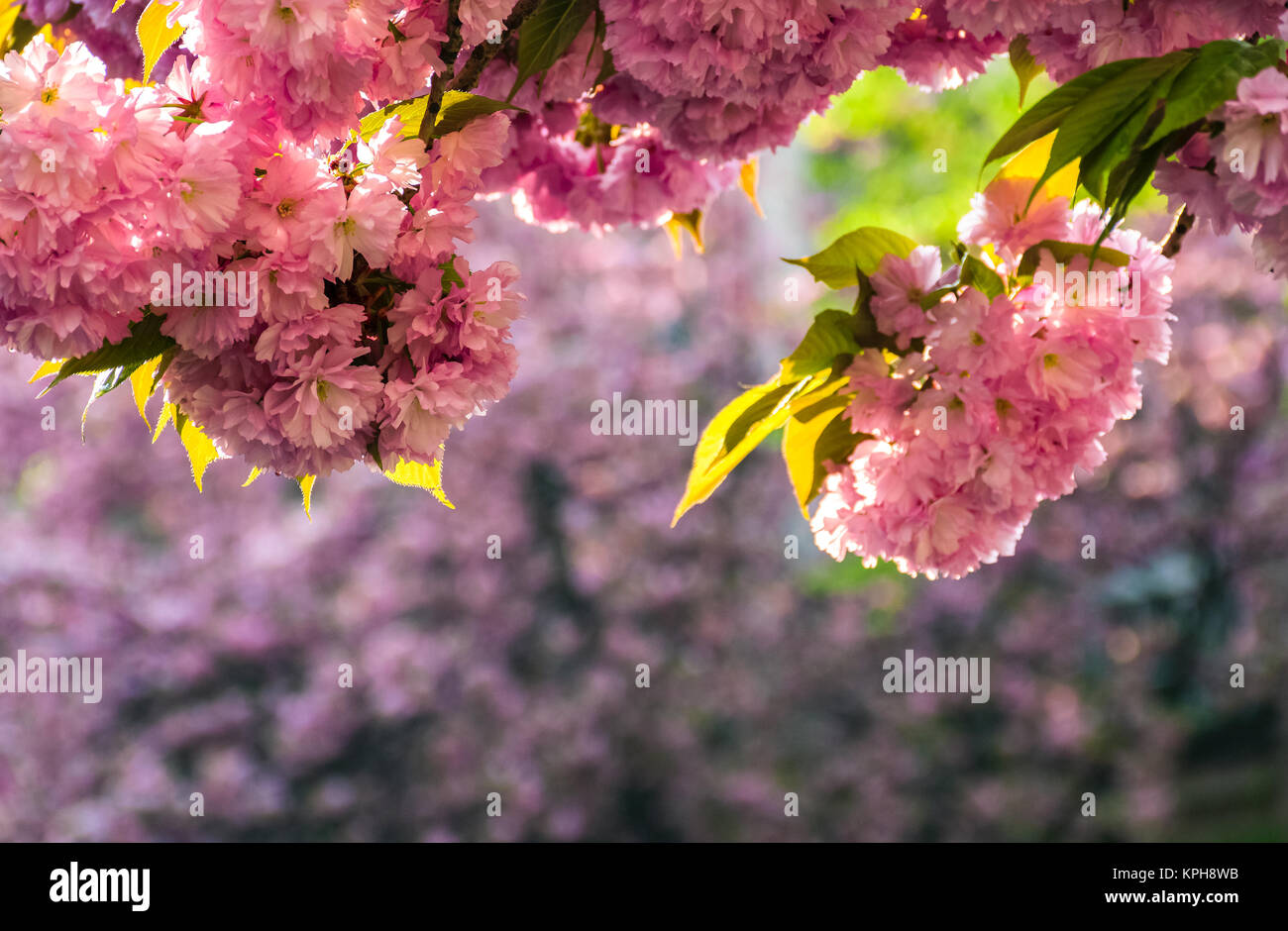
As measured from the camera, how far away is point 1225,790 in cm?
498

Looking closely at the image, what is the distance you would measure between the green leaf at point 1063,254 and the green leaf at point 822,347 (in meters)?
0.15

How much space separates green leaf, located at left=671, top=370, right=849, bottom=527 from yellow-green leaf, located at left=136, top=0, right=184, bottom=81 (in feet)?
1.76

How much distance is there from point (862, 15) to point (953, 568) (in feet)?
1.57

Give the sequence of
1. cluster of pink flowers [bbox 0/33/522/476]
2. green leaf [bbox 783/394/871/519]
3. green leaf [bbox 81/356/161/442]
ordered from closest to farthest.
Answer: cluster of pink flowers [bbox 0/33/522/476] → green leaf [bbox 81/356/161/442] → green leaf [bbox 783/394/871/519]

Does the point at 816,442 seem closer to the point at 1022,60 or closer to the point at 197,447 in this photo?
the point at 1022,60

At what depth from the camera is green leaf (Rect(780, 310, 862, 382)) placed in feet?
3.34

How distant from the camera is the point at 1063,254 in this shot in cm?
96

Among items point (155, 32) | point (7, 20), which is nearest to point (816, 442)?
point (155, 32)

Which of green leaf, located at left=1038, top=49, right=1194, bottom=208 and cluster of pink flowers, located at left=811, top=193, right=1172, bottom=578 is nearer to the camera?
green leaf, located at left=1038, top=49, right=1194, bottom=208

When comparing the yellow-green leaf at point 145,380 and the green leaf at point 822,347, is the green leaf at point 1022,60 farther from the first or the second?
the yellow-green leaf at point 145,380

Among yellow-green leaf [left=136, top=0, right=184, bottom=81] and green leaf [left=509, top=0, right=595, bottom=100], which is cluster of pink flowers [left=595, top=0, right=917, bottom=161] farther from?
yellow-green leaf [left=136, top=0, right=184, bottom=81]

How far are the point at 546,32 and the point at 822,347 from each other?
36cm

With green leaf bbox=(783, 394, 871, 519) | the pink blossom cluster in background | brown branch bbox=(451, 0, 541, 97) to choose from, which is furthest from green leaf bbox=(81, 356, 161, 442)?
the pink blossom cluster in background

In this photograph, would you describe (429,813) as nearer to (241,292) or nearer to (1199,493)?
(1199,493)
